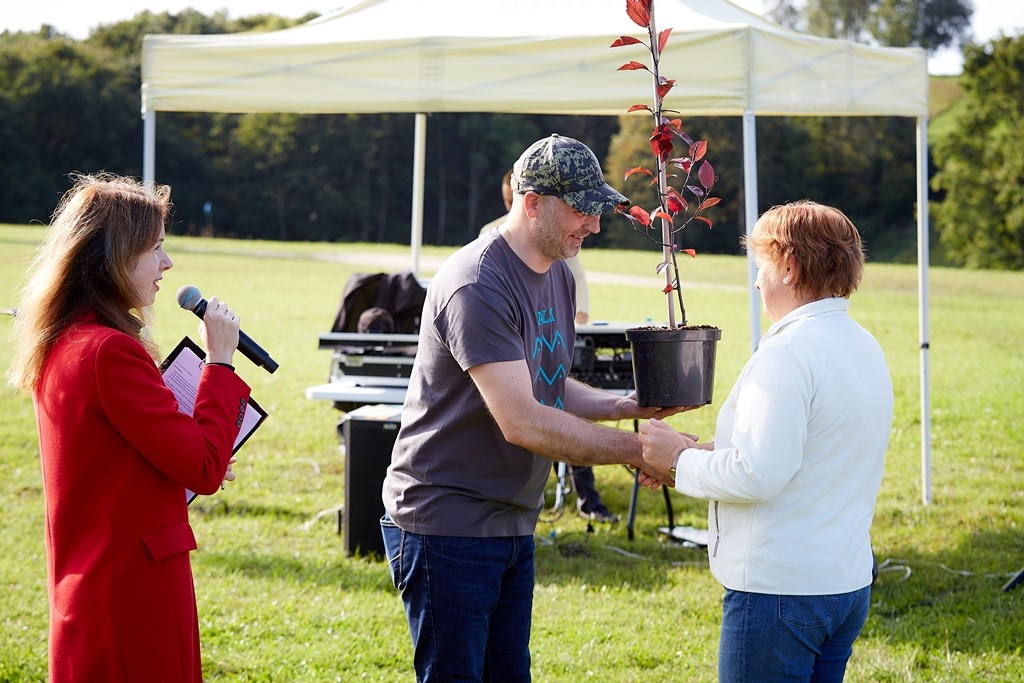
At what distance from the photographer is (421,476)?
2625 millimetres

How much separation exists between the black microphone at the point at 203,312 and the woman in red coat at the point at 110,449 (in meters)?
0.14

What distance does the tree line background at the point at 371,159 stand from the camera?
2233 inches

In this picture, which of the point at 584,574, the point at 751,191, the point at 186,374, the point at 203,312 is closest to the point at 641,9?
the point at 203,312

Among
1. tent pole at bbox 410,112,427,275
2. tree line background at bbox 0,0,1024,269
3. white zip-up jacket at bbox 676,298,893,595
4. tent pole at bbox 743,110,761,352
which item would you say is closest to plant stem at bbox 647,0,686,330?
white zip-up jacket at bbox 676,298,893,595

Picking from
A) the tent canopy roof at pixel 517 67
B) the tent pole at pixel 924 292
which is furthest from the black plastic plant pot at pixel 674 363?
the tent pole at pixel 924 292

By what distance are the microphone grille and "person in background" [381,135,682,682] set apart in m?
0.55

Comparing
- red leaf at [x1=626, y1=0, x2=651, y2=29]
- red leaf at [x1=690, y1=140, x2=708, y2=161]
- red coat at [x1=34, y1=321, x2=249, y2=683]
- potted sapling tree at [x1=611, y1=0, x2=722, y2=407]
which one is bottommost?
red coat at [x1=34, y1=321, x2=249, y2=683]

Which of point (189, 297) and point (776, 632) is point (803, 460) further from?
point (189, 297)

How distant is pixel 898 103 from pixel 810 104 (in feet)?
2.76

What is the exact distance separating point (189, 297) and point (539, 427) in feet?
2.93

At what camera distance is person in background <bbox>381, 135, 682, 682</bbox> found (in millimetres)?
2492

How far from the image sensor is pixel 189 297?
254 centimetres

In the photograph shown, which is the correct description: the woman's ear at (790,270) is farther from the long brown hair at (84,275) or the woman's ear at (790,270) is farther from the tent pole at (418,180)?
the tent pole at (418,180)

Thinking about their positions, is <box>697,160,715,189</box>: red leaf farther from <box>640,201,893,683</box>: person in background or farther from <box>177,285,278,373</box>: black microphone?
<box>177,285,278,373</box>: black microphone
